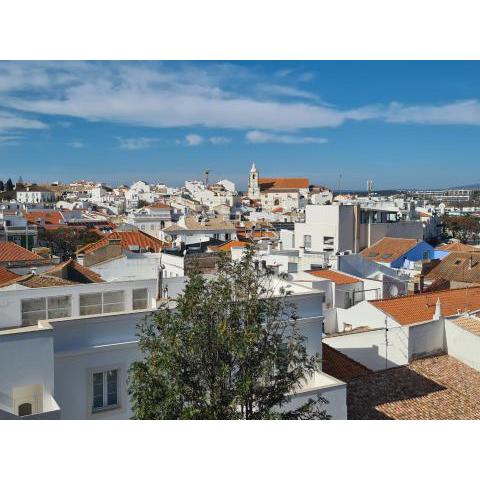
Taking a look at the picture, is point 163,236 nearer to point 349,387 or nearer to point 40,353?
point 349,387

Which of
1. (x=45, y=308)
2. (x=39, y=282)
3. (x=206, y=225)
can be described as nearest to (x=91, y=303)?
(x=45, y=308)

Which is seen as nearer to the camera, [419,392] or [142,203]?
[419,392]

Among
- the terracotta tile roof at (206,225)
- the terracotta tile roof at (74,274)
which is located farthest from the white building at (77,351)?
the terracotta tile roof at (206,225)

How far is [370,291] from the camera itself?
9820 mm

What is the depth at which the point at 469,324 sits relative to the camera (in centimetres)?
717

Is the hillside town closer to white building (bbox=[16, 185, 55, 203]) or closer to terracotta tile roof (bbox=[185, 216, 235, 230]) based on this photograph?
terracotta tile roof (bbox=[185, 216, 235, 230])

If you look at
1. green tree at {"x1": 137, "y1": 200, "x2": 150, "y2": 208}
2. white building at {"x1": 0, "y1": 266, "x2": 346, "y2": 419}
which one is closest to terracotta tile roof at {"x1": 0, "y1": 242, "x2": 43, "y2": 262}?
white building at {"x1": 0, "y1": 266, "x2": 346, "y2": 419}

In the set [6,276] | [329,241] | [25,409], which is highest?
[329,241]

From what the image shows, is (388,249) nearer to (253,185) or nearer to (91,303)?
(91,303)

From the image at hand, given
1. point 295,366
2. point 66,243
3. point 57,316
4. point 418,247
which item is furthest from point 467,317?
point 66,243

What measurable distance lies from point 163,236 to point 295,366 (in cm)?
Answer: 1726

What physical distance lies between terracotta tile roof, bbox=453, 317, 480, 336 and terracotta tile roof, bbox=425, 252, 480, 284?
17.3 feet

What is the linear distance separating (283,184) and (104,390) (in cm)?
5876

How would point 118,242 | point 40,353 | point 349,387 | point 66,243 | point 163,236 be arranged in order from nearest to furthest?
point 40,353 < point 349,387 < point 118,242 < point 163,236 < point 66,243
